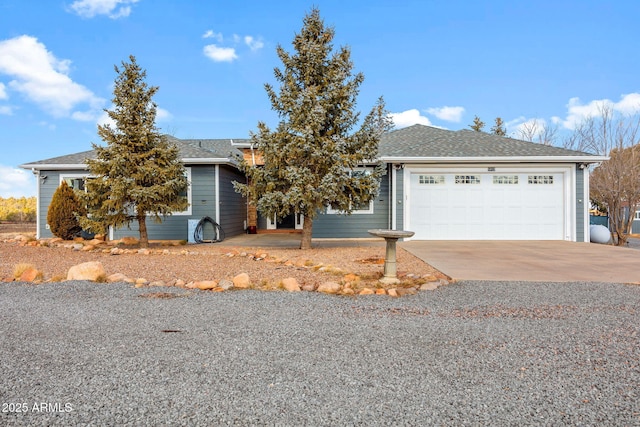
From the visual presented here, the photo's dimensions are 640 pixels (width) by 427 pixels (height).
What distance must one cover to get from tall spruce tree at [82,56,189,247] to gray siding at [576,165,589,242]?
11.3 meters

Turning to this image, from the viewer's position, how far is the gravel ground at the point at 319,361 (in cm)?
196

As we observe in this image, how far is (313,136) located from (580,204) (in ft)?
27.7

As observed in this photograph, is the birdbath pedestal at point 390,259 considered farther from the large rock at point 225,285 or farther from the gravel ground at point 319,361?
the large rock at point 225,285

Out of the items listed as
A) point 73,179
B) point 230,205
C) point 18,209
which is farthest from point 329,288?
point 18,209

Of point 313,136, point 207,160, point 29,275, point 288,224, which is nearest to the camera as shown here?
point 29,275

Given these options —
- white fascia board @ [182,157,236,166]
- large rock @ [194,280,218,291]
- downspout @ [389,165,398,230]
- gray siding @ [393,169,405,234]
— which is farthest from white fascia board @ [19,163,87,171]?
gray siding @ [393,169,405,234]

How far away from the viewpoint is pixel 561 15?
35.9 ft

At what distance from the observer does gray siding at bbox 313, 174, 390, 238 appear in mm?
12086

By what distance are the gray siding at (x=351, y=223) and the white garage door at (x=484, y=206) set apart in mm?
1044

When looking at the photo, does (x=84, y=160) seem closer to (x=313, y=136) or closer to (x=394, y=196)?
(x=313, y=136)

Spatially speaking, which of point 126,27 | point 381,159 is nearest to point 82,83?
point 126,27

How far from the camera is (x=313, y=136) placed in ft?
27.8

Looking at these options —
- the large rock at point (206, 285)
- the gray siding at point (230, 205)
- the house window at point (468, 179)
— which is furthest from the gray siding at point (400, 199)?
the large rock at point (206, 285)

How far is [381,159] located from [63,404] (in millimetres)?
9765
